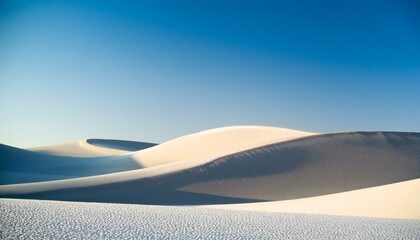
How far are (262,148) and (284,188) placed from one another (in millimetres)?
2408

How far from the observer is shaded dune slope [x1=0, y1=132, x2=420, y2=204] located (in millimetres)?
9312

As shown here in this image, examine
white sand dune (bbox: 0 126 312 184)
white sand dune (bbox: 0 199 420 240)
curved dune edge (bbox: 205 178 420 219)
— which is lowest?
curved dune edge (bbox: 205 178 420 219)

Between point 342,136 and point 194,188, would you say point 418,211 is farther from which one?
point 342,136

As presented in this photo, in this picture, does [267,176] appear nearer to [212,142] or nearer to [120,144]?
[212,142]

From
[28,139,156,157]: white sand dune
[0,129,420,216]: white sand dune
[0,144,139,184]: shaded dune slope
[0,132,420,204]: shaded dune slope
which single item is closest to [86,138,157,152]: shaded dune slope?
[28,139,156,157]: white sand dune

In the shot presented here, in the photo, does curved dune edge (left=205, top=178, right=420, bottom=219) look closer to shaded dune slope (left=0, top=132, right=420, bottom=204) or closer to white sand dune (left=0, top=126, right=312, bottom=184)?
shaded dune slope (left=0, top=132, right=420, bottom=204)

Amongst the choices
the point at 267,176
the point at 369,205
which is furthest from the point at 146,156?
the point at 369,205

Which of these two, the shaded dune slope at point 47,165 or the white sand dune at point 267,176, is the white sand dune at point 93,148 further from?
the white sand dune at point 267,176

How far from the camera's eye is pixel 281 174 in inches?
441

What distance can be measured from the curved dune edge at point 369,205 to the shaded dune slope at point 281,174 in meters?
2.42

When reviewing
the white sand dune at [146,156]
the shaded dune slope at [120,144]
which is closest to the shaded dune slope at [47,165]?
the white sand dune at [146,156]

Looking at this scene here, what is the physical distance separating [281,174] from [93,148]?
1738 inches

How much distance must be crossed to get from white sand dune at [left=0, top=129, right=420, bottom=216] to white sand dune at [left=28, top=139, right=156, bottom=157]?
3614cm

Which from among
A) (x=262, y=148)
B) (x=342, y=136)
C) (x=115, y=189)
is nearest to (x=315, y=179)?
(x=262, y=148)
